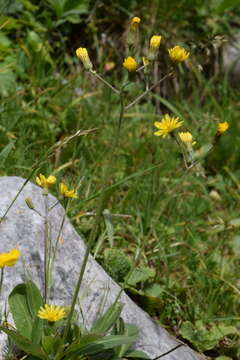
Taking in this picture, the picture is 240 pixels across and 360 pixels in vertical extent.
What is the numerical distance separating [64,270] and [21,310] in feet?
0.99

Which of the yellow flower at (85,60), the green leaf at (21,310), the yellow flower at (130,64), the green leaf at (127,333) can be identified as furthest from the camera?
the green leaf at (127,333)

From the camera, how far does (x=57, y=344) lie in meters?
1.69

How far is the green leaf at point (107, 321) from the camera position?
5.84ft

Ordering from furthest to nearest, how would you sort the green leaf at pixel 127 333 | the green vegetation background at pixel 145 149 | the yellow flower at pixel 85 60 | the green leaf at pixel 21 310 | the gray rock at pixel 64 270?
the green vegetation background at pixel 145 149 → the gray rock at pixel 64 270 → the green leaf at pixel 127 333 → the green leaf at pixel 21 310 → the yellow flower at pixel 85 60

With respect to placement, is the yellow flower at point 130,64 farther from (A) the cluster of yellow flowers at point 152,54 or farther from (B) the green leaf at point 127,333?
(B) the green leaf at point 127,333

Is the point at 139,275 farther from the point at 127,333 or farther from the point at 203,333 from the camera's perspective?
the point at 127,333

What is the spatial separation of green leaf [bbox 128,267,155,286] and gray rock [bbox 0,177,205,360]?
0.18m

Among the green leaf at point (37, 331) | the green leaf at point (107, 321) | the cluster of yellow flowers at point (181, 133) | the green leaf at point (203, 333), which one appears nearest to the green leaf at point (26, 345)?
the green leaf at point (37, 331)

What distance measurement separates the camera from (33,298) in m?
1.75

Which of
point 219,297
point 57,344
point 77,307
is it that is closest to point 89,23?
point 219,297

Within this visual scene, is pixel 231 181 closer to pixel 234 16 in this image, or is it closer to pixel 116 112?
pixel 116 112

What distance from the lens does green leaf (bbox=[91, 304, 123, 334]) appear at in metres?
1.78

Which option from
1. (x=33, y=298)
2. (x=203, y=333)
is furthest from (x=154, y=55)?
(x=203, y=333)

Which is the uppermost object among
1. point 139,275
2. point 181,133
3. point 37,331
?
point 181,133
